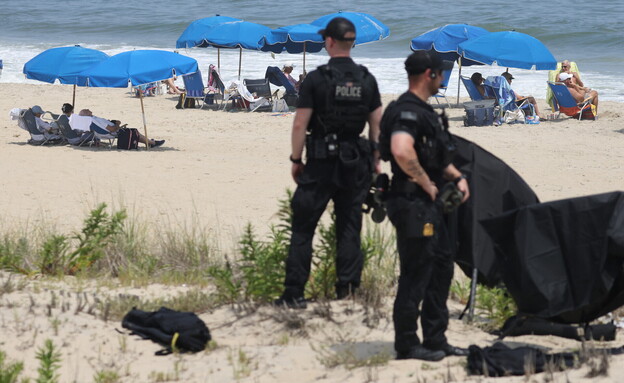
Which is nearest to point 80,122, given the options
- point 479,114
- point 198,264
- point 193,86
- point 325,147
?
point 193,86

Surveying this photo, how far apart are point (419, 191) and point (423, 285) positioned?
452 mm

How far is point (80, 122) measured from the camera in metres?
12.8

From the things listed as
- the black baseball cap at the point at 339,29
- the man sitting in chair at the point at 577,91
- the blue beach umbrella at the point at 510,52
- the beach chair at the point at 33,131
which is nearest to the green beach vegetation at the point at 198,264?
the black baseball cap at the point at 339,29

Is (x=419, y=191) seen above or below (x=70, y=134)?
above

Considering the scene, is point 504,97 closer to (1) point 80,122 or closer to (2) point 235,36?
(2) point 235,36

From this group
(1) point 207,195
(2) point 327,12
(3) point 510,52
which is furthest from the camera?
(2) point 327,12

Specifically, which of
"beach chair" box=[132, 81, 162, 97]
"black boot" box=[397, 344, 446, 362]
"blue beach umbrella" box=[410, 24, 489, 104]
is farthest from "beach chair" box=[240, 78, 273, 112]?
"black boot" box=[397, 344, 446, 362]

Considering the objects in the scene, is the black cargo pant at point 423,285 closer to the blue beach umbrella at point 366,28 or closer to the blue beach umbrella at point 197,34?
the blue beach umbrella at point 366,28

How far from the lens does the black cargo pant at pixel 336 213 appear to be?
4719 millimetres

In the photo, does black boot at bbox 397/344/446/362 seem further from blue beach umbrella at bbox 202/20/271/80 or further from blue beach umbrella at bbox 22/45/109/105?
blue beach umbrella at bbox 202/20/271/80

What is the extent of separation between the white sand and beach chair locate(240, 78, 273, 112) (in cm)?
51

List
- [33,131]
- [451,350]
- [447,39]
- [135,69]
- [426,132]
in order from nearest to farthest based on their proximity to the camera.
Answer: [426,132]
[451,350]
[135,69]
[33,131]
[447,39]

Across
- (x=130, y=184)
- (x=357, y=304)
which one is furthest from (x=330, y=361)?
(x=130, y=184)

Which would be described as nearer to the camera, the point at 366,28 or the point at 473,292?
the point at 473,292
